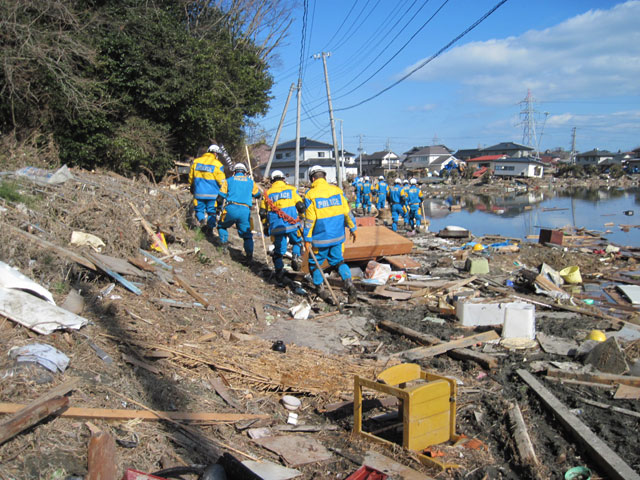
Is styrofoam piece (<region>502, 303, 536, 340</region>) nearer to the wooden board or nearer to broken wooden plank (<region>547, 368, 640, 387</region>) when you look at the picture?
broken wooden plank (<region>547, 368, 640, 387</region>)

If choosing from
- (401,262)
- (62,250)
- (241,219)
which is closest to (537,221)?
(401,262)

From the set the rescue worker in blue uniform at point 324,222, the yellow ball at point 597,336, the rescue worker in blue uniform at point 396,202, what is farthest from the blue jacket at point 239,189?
the rescue worker in blue uniform at point 396,202

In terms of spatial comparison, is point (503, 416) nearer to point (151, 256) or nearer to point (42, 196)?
point (151, 256)

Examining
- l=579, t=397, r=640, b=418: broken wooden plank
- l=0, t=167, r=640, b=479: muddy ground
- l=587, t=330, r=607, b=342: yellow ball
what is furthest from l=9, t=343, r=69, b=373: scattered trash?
l=587, t=330, r=607, b=342: yellow ball

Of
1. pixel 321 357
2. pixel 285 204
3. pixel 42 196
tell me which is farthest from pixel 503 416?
pixel 42 196

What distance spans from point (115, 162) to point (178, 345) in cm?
1119

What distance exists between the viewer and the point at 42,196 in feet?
26.2

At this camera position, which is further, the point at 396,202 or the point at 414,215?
the point at 414,215

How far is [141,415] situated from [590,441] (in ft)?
11.3

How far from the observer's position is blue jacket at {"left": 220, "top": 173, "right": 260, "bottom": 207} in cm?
936

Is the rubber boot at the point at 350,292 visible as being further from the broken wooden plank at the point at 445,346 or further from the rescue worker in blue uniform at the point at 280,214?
the broken wooden plank at the point at 445,346

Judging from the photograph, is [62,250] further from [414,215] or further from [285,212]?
[414,215]

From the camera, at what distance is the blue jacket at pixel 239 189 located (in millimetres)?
9362

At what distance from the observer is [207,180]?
991cm
